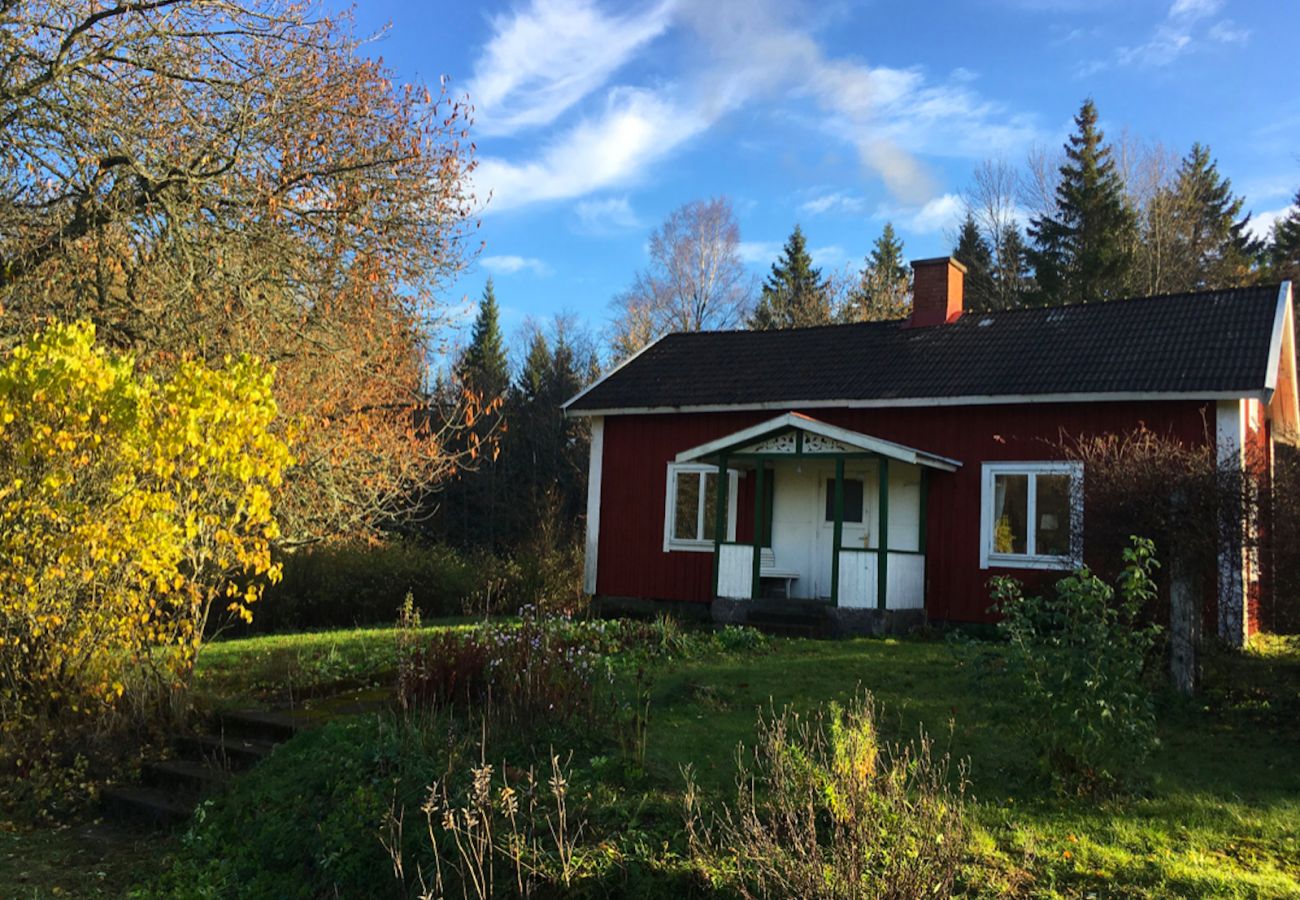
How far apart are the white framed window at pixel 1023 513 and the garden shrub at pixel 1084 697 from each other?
7545 millimetres

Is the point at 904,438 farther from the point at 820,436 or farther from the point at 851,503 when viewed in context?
the point at 820,436

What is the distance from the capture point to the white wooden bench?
15.3 metres

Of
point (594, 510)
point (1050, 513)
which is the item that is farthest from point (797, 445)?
point (594, 510)

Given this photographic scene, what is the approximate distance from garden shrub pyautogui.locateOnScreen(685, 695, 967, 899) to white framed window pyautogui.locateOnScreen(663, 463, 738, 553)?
1102cm

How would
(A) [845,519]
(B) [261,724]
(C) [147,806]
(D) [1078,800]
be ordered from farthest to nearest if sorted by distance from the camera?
1. (A) [845,519]
2. (B) [261,724]
3. (C) [147,806]
4. (D) [1078,800]

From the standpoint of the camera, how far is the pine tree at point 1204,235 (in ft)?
115

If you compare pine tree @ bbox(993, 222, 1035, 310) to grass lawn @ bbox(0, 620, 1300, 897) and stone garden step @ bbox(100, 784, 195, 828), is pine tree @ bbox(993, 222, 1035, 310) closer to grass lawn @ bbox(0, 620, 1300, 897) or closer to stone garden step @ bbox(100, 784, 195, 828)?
grass lawn @ bbox(0, 620, 1300, 897)

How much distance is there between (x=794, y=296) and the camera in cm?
4491

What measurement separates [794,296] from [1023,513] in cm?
3201

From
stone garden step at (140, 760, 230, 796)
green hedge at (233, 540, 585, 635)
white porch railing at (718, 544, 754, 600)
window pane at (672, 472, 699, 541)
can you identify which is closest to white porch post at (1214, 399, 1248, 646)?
white porch railing at (718, 544, 754, 600)

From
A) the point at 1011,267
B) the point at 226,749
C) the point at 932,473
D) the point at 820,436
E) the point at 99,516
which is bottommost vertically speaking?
the point at 226,749

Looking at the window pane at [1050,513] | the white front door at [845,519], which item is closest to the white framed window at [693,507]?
the white front door at [845,519]

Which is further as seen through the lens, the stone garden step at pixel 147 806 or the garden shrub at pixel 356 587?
the garden shrub at pixel 356 587

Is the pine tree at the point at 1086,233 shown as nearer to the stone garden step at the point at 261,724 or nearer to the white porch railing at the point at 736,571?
the white porch railing at the point at 736,571
